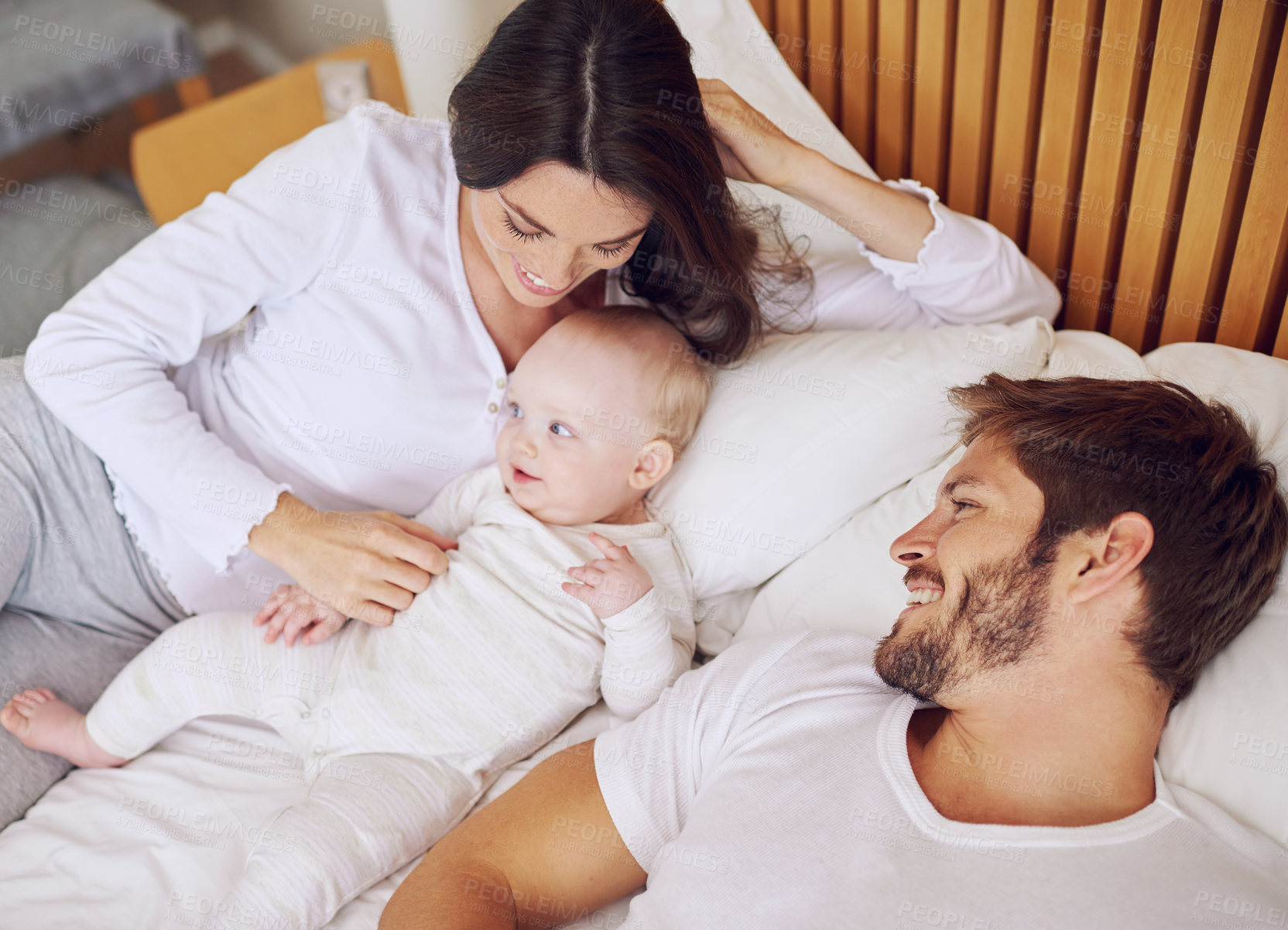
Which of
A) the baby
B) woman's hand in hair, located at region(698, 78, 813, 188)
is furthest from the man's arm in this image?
woman's hand in hair, located at region(698, 78, 813, 188)

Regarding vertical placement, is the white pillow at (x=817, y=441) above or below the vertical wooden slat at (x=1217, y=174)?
below

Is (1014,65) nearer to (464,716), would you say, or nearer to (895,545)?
(895,545)

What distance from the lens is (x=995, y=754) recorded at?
1099 mm

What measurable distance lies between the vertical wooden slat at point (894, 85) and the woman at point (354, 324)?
0.34 metres

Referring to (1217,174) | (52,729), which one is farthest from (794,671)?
(52,729)

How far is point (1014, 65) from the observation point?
1.70 metres

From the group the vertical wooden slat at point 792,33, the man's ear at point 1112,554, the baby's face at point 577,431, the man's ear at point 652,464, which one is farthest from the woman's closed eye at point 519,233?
the vertical wooden slat at point 792,33

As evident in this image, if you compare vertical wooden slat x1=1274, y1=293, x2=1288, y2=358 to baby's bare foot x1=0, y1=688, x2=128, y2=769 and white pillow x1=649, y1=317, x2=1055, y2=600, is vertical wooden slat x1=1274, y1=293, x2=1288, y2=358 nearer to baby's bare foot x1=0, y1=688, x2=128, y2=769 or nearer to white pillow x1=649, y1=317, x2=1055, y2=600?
white pillow x1=649, y1=317, x2=1055, y2=600

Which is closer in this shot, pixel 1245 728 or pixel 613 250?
pixel 1245 728

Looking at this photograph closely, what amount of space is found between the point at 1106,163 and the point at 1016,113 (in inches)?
7.7

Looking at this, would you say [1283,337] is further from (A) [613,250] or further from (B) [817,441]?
(A) [613,250]

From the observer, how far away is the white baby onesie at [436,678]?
1374mm

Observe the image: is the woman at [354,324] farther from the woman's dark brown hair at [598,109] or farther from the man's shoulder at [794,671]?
the man's shoulder at [794,671]

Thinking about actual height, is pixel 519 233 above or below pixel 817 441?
above
